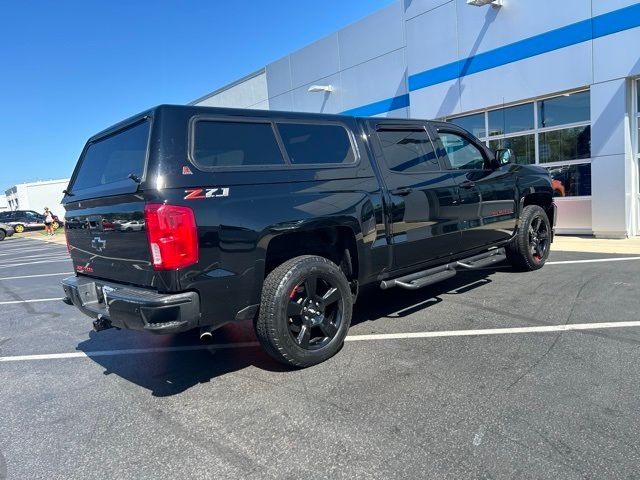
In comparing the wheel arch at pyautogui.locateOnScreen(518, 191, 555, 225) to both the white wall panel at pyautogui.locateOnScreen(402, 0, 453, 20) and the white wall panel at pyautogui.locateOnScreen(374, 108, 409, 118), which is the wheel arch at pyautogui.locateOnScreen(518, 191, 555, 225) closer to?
the white wall panel at pyautogui.locateOnScreen(402, 0, 453, 20)

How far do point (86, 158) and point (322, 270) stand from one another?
8.51 feet

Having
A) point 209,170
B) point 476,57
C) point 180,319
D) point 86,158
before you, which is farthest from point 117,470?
point 476,57

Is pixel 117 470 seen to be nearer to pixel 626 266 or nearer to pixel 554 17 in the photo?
pixel 626 266

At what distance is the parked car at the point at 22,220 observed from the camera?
110ft

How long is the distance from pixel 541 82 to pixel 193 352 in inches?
363

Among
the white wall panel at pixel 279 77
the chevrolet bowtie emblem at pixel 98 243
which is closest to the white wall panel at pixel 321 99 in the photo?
the white wall panel at pixel 279 77

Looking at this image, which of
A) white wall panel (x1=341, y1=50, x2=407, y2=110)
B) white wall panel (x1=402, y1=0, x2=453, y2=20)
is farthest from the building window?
white wall panel (x1=341, y1=50, x2=407, y2=110)

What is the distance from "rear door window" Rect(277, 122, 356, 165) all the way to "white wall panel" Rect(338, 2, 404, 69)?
33.8 ft

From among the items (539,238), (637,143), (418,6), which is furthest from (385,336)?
(418,6)

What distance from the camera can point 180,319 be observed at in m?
3.06

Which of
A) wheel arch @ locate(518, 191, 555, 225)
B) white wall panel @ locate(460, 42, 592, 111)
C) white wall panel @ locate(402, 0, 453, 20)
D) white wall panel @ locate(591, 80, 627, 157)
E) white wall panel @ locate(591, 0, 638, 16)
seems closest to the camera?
wheel arch @ locate(518, 191, 555, 225)

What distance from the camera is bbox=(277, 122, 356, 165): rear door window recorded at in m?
3.89

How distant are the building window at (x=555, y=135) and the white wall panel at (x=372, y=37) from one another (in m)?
4.04

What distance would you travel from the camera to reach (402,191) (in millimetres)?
4422
